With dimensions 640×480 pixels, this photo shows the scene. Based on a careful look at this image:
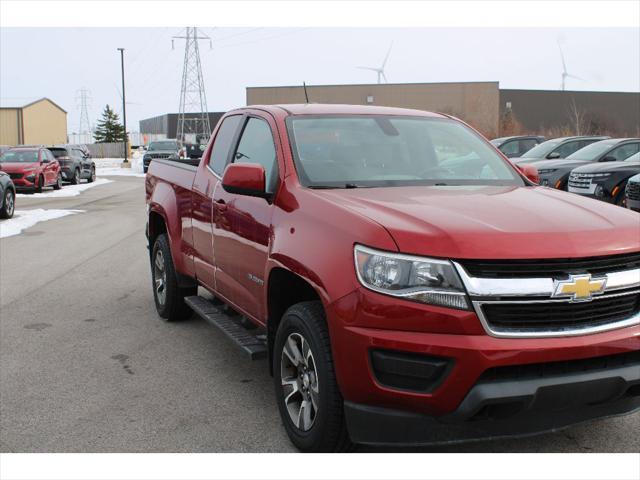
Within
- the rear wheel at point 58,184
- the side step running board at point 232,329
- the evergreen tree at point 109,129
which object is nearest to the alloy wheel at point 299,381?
the side step running board at point 232,329

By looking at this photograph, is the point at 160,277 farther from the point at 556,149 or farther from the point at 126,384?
the point at 556,149

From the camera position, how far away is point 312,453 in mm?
3695

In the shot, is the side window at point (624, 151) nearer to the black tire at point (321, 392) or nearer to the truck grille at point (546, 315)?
the truck grille at point (546, 315)

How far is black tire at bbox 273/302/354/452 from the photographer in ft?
11.4

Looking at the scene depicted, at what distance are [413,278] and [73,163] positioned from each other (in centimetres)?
3181

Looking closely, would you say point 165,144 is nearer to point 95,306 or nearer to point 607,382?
point 95,306

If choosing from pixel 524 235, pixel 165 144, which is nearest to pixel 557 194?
→ pixel 524 235

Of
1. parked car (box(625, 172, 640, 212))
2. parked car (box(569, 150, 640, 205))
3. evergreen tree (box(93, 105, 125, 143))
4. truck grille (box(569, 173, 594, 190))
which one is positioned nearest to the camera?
parked car (box(625, 172, 640, 212))

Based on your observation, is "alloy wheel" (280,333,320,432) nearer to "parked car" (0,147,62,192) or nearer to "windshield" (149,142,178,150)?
"parked car" (0,147,62,192)

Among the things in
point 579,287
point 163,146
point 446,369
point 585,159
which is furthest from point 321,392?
point 163,146

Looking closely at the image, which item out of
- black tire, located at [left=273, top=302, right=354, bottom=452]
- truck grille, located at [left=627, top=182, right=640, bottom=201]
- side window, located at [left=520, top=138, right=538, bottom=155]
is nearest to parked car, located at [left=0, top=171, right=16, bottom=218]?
truck grille, located at [left=627, top=182, right=640, bottom=201]

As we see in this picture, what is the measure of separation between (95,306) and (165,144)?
1463 inches

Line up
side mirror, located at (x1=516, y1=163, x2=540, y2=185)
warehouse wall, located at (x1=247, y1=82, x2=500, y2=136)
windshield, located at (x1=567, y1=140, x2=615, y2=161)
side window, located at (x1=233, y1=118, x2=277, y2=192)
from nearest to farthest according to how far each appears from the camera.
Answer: side window, located at (x1=233, y1=118, x2=277, y2=192)
side mirror, located at (x1=516, y1=163, x2=540, y2=185)
windshield, located at (x1=567, y1=140, x2=615, y2=161)
warehouse wall, located at (x1=247, y1=82, x2=500, y2=136)

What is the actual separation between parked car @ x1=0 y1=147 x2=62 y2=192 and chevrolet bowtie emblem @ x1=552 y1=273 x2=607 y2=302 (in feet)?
82.9
